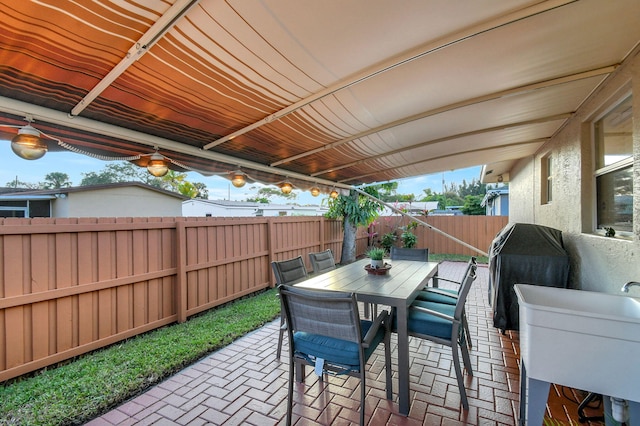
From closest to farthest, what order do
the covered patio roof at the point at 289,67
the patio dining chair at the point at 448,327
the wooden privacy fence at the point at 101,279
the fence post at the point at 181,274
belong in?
1. the covered patio roof at the point at 289,67
2. the patio dining chair at the point at 448,327
3. the wooden privacy fence at the point at 101,279
4. the fence post at the point at 181,274

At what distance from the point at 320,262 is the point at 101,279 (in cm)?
251

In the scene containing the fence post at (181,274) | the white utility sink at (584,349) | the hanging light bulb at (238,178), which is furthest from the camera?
the hanging light bulb at (238,178)

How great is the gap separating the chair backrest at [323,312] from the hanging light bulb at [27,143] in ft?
7.10

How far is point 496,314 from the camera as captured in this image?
3223 millimetres

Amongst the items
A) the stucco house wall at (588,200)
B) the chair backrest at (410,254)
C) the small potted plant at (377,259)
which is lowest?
the chair backrest at (410,254)

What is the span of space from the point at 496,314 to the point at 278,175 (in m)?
3.72

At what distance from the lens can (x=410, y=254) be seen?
169 inches

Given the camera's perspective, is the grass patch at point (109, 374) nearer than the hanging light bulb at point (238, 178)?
Yes

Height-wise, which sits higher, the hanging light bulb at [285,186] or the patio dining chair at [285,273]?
the hanging light bulb at [285,186]

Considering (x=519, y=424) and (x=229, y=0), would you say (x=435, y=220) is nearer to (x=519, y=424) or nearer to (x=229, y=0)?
(x=519, y=424)

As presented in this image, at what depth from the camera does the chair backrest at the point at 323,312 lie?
1844 millimetres

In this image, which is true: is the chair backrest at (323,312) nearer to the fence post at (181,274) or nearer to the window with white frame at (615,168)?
the window with white frame at (615,168)

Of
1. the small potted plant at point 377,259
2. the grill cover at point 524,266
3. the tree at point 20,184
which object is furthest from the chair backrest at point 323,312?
the tree at point 20,184

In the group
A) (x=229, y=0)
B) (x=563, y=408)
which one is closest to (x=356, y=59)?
(x=229, y=0)
